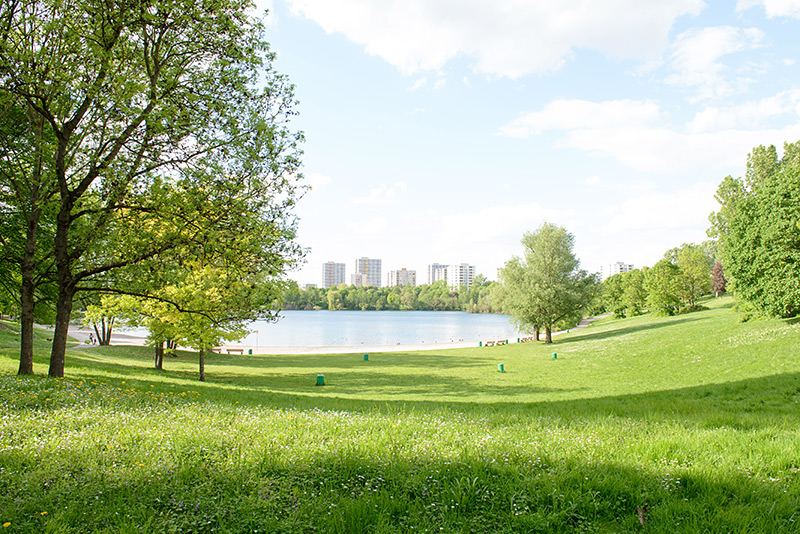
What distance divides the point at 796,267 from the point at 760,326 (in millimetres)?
3767

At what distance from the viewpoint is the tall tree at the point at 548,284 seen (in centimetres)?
4188

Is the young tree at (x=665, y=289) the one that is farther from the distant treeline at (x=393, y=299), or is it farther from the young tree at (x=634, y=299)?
the distant treeline at (x=393, y=299)

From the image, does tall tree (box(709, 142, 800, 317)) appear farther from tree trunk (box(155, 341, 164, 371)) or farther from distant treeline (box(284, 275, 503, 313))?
distant treeline (box(284, 275, 503, 313))

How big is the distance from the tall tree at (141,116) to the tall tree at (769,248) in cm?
2419

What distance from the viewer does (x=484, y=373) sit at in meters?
26.3

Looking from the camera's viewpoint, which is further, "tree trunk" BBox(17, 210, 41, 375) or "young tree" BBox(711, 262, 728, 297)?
"young tree" BBox(711, 262, 728, 297)

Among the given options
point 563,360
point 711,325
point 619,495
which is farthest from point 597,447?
point 711,325

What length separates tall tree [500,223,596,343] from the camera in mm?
41875

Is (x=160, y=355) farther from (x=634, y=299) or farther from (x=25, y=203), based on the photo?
(x=634, y=299)

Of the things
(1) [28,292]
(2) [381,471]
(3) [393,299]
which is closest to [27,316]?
(1) [28,292]

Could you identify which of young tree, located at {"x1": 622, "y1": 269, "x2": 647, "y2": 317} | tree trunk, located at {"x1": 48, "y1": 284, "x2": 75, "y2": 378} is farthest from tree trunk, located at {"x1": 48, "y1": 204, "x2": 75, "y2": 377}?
young tree, located at {"x1": 622, "y1": 269, "x2": 647, "y2": 317}

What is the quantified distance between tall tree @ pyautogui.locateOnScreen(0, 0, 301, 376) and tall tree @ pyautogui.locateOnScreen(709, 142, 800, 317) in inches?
952

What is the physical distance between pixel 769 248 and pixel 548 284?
1941 centimetres

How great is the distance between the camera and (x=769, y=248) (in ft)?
78.4
